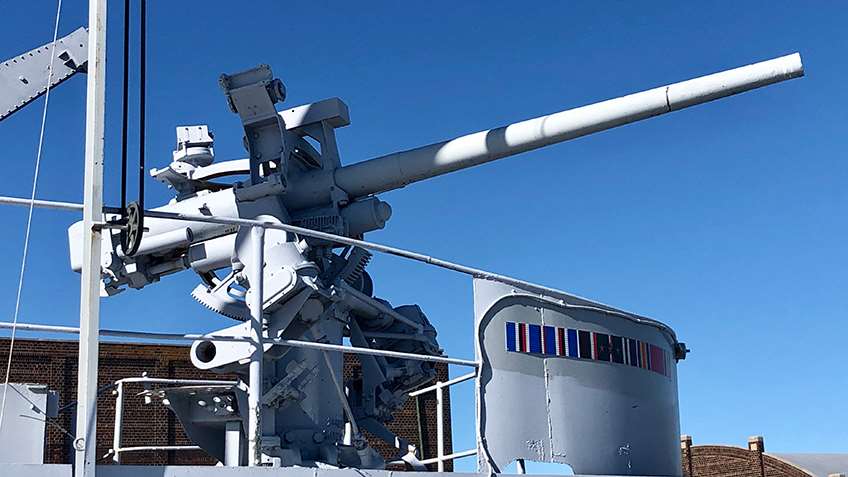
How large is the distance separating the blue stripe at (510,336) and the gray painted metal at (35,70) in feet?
12.0

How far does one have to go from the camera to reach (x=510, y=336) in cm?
878

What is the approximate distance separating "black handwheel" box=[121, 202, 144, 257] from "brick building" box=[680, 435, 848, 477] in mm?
33074

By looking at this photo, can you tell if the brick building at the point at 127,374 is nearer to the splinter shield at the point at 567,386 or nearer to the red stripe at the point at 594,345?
the splinter shield at the point at 567,386

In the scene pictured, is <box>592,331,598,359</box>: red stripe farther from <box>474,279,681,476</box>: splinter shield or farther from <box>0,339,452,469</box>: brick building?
<box>0,339,452,469</box>: brick building

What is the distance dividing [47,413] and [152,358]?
20569mm

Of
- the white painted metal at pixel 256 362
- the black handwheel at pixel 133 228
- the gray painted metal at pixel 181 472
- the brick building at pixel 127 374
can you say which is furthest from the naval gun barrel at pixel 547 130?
the brick building at pixel 127 374

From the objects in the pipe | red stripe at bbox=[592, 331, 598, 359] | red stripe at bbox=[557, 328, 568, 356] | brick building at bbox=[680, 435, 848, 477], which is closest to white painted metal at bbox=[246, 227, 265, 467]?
the pipe

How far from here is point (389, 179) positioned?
10.7 metres

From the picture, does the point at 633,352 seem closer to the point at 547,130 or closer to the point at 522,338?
the point at 522,338

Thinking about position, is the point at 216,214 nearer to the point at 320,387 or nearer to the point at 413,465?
the point at 320,387

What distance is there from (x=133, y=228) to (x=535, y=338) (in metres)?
3.61

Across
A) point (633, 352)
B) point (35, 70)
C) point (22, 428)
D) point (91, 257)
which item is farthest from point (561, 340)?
point (35, 70)

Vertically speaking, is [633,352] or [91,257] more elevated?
[91,257]

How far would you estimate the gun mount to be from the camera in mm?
8812
